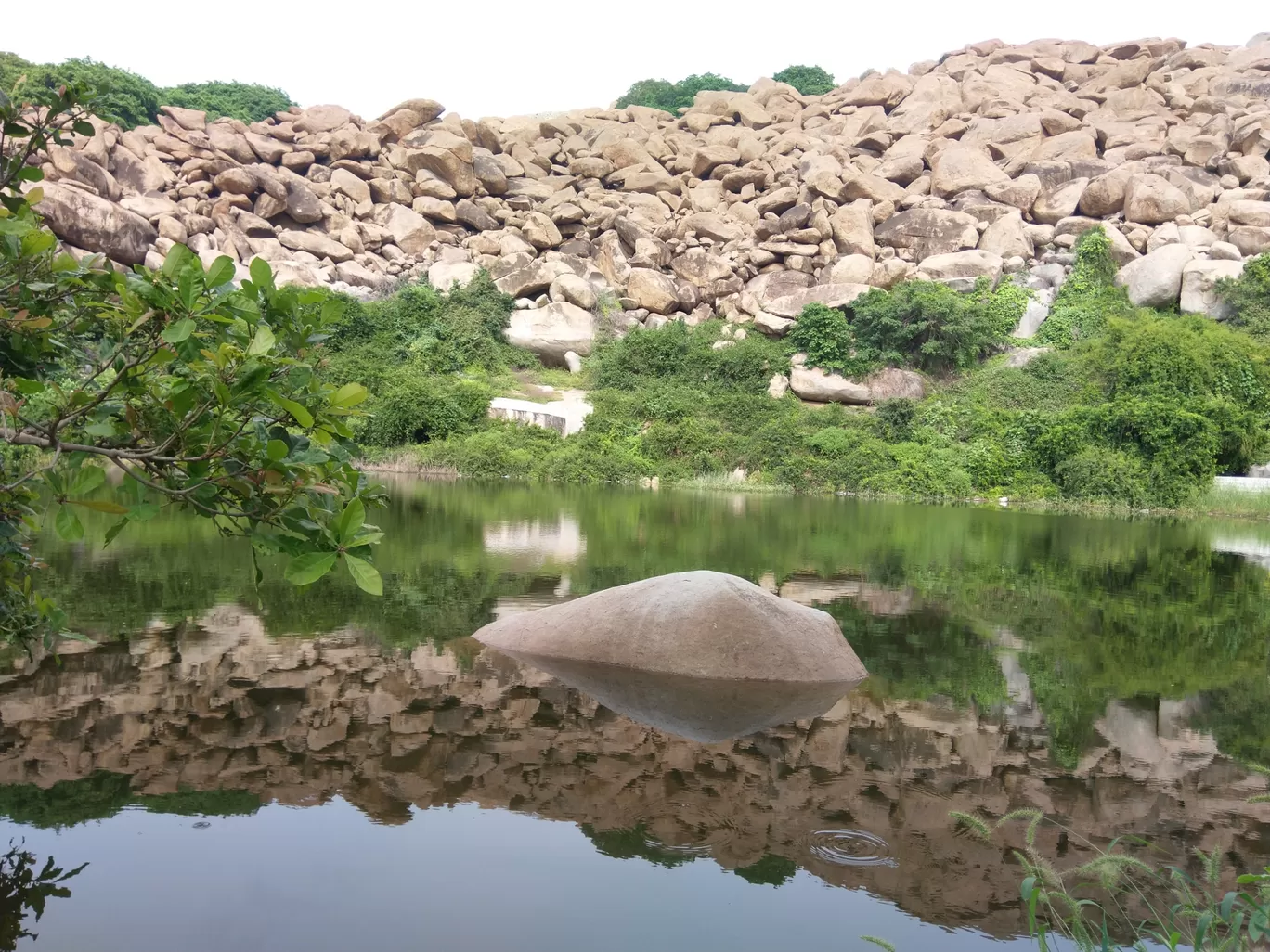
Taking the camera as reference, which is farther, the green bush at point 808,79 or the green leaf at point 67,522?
the green bush at point 808,79

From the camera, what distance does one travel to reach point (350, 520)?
7.00ft

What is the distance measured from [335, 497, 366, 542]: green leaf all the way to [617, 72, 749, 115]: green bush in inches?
2654

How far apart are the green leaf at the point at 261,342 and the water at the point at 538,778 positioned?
202 centimetres

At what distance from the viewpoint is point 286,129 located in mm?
45156

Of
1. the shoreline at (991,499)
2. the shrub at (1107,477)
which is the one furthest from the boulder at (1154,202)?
the shoreline at (991,499)

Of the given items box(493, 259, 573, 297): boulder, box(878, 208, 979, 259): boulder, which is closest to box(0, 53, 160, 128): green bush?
box(493, 259, 573, 297): boulder

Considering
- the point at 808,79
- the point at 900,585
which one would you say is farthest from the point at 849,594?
the point at 808,79

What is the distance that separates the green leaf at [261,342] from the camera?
2.08 meters

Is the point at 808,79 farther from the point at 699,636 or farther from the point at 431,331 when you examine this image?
the point at 699,636

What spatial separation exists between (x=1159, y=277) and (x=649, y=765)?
33825 mm

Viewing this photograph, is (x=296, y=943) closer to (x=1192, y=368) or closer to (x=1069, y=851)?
(x=1069, y=851)

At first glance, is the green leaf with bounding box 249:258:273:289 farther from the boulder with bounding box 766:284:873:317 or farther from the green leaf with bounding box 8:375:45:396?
the boulder with bounding box 766:284:873:317

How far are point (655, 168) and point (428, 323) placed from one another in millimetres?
15128

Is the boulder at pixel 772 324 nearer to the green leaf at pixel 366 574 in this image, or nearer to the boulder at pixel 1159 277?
the boulder at pixel 1159 277
